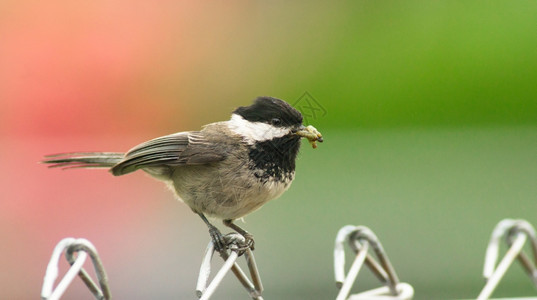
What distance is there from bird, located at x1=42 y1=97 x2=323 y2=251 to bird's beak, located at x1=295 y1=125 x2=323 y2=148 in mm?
12

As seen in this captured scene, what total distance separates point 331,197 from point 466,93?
3.62 ft

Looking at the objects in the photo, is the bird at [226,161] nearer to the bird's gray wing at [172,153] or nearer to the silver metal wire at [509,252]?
the bird's gray wing at [172,153]

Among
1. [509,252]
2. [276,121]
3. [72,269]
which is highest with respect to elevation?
[276,121]

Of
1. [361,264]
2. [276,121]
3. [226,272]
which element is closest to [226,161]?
[276,121]

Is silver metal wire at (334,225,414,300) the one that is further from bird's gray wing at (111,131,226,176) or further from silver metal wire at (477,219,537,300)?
bird's gray wing at (111,131,226,176)

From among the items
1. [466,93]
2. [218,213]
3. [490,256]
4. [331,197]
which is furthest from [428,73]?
[490,256]

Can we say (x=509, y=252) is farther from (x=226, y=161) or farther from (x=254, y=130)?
(x=226, y=161)

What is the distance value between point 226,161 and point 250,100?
0.99 meters

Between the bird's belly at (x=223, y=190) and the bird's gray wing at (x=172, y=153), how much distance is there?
0.05 m

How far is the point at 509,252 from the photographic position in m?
1.02

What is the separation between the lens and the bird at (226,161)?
1.49 m

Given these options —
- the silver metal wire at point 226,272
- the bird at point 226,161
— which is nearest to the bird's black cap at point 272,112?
the bird at point 226,161

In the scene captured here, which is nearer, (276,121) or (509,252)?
(509,252)

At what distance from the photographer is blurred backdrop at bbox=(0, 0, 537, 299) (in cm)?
279
